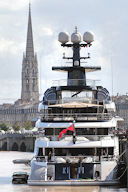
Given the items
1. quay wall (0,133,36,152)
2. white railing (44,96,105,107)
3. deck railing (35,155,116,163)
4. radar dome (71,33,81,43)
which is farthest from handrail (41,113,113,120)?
quay wall (0,133,36,152)

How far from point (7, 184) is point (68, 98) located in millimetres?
6707

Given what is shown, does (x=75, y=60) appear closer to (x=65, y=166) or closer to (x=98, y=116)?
(x=98, y=116)

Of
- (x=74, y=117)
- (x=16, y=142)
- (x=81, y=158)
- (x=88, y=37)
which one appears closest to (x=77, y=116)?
(x=74, y=117)

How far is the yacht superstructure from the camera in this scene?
131ft

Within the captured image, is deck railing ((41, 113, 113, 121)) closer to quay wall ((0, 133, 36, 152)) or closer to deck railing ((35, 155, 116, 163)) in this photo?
deck railing ((35, 155, 116, 163))

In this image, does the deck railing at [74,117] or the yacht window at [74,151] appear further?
the deck railing at [74,117]

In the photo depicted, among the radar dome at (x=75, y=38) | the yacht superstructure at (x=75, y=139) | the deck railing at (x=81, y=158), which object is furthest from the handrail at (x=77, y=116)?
the radar dome at (x=75, y=38)

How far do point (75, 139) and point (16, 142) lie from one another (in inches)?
4556

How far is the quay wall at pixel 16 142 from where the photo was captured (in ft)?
488

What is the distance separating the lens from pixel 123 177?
42.8 metres

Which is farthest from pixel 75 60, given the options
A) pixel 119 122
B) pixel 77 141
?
pixel 77 141

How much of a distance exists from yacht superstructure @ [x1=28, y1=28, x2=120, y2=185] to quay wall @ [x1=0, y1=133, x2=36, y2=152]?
331 ft

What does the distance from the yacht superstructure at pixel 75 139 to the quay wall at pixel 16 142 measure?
3974 inches

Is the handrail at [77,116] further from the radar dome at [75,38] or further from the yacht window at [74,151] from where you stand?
the radar dome at [75,38]
